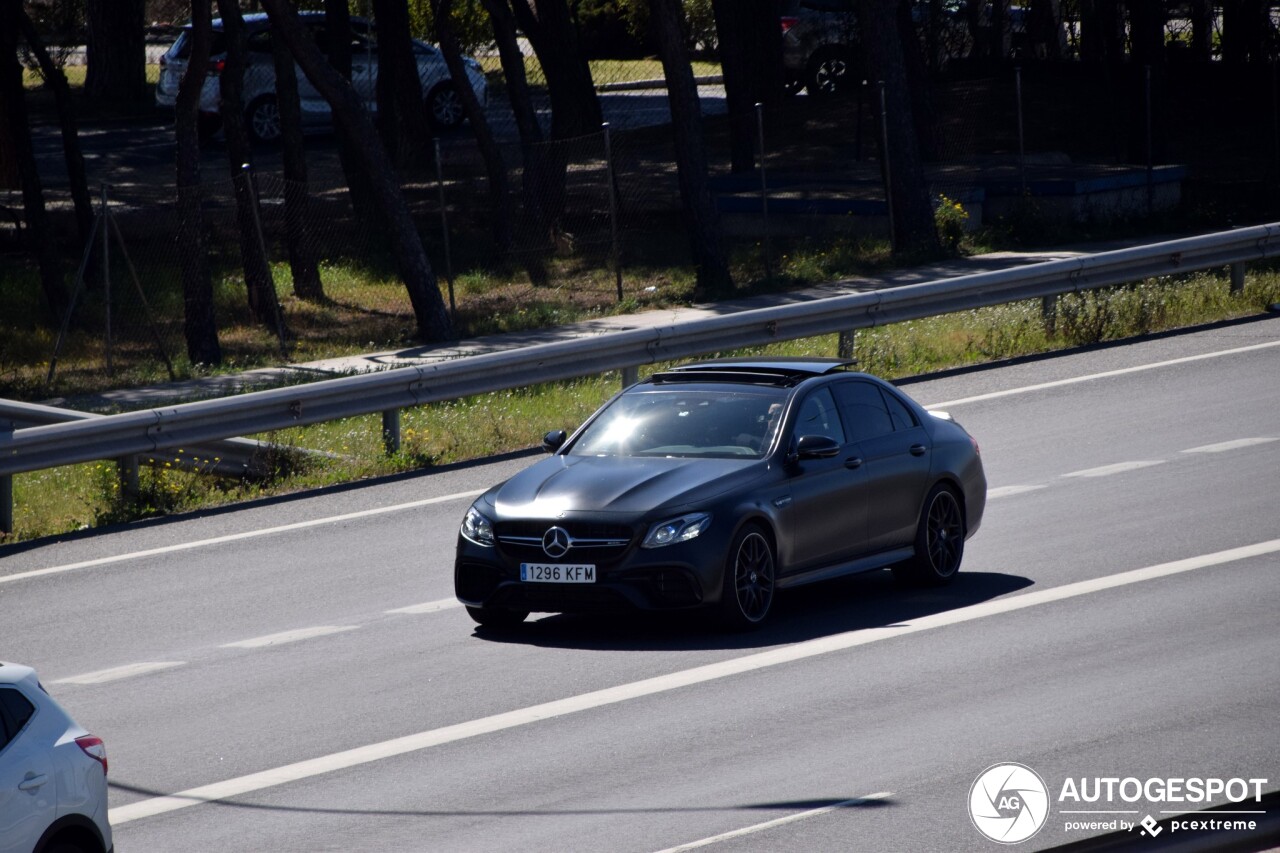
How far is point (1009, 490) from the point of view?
13.6 m

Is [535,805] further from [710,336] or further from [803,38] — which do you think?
[803,38]

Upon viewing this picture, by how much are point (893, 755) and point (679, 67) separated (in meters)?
18.9

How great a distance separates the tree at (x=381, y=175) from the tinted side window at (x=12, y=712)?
704 inches

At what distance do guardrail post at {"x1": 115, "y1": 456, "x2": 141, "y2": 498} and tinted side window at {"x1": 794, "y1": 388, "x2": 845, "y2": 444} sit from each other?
6109 millimetres

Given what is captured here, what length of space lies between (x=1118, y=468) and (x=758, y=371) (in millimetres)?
3954

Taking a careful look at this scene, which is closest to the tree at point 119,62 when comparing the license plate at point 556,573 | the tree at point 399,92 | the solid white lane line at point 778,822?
the tree at point 399,92

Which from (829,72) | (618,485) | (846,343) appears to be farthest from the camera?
(829,72)

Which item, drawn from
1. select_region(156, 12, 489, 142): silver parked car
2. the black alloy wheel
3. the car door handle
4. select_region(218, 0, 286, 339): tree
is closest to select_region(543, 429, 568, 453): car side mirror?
the car door handle

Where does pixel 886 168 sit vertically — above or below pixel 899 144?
below

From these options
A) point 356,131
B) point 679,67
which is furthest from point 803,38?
point 356,131

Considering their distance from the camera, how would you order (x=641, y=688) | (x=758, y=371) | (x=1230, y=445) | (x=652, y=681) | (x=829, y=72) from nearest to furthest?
(x=641, y=688), (x=652, y=681), (x=758, y=371), (x=1230, y=445), (x=829, y=72)

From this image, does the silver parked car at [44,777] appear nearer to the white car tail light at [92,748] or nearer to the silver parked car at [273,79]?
the white car tail light at [92,748]

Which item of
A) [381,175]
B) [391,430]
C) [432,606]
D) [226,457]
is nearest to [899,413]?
[432,606]

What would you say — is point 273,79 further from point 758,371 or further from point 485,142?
point 758,371
